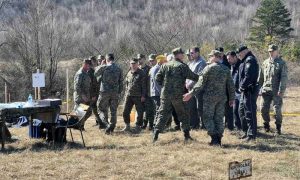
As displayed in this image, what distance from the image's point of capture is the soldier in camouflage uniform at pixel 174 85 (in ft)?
30.2

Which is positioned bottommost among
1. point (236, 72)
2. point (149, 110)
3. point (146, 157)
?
point (146, 157)

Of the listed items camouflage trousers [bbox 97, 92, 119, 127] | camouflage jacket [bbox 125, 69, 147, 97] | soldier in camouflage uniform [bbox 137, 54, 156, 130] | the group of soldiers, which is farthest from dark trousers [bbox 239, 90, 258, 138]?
camouflage trousers [bbox 97, 92, 119, 127]

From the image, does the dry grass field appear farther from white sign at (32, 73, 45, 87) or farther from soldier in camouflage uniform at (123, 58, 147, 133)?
white sign at (32, 73, 45, 87)

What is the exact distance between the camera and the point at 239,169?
5328mm

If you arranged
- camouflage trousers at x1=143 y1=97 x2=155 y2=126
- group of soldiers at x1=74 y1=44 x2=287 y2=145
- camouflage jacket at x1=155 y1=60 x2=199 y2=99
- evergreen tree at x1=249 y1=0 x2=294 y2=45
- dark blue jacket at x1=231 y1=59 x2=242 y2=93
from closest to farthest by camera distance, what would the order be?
group of soldiers at x1=74 y1=44 x2=287 y2=145
camouflage jacket at x1=155 y1=60 x2=199 y2=99
dark blue jacket at x1=231 y1=59 x2=242 y2=93
camouflage trousers at x1=143 y1=97 x2=155 y2=126
evergreen tree at x1=249 y1=0 x2=294 y2=45

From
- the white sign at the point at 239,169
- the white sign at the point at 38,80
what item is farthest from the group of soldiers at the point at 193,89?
the white sign at the point at 239,169

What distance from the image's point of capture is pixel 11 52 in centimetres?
3431

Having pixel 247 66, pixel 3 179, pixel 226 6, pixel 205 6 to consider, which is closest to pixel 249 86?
pixel 247 66

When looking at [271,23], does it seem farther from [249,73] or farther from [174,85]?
[174,85]

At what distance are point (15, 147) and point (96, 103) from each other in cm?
313

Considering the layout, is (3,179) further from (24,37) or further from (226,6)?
(226,6)

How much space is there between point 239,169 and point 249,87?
423 cm

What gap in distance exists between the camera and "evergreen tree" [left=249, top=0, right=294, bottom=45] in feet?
163

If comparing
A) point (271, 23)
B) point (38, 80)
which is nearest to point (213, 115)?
point (38, 80)
